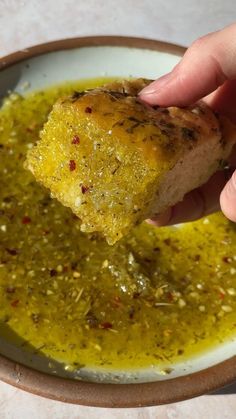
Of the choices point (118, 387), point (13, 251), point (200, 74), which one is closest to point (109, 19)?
point (200, 74)

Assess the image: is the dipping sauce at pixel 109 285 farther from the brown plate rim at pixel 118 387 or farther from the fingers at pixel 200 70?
the fingers at pixel 200 70

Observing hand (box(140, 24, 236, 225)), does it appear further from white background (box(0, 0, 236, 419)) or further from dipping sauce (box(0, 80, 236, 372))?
white background (box(0, 0, 236, 419))

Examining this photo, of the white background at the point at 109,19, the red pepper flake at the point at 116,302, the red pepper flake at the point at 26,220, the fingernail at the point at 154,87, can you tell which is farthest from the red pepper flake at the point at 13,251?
the white background at the point at 109,19

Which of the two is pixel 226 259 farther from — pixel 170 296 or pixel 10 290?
pixel 10 290

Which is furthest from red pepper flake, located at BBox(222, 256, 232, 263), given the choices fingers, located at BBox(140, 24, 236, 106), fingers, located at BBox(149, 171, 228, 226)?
fingers, located at BBox(140, 24, 236, 106)

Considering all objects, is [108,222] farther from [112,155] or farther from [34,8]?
[34,8]

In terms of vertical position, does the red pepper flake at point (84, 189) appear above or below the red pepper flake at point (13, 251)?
Answer: above

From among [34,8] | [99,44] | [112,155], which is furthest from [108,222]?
[34,8]

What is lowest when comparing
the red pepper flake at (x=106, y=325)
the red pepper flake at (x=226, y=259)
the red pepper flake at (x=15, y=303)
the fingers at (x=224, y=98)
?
the red pepper flake at (x=226, y=259)
